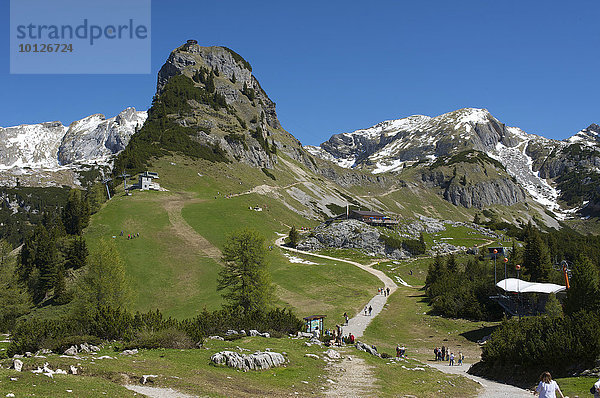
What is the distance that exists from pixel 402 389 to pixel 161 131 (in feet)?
588

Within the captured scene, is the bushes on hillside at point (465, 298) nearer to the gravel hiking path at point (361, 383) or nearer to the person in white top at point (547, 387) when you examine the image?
the gravel hiking path at point (361, 383)

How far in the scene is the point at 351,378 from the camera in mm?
25500

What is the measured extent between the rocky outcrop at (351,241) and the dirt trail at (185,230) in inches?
1070

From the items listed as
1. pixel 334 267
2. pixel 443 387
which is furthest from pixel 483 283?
pixel 443 387

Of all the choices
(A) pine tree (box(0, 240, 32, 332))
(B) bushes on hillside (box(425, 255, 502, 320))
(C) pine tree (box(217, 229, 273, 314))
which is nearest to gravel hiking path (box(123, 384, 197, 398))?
(C) pine tree (box(217, 229, 273, 314))

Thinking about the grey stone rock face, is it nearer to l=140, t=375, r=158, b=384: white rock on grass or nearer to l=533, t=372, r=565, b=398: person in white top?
l=140, t=375, r=158, b=384: white rock on grass

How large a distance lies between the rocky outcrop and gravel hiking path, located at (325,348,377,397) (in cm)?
7369

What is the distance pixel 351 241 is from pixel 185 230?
4356 centimetres

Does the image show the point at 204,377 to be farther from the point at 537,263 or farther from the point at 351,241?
the point at 351,241

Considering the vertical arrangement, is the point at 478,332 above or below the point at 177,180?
below

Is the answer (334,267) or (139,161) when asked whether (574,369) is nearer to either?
(334,267)

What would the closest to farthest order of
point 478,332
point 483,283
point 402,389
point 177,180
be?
point 402,389, point 478,332, point 483,283, point 177,180

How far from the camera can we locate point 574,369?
86.4 ft

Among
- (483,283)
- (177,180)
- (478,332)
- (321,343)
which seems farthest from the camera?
(177,180)
